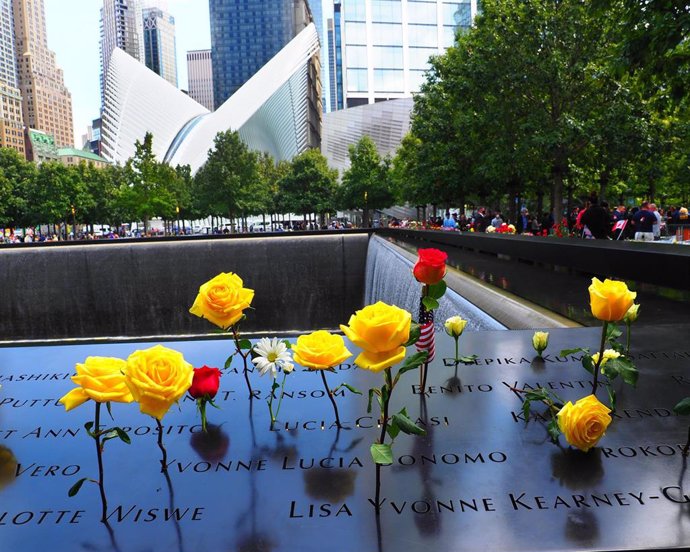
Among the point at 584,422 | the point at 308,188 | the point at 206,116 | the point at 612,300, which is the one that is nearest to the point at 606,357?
the point at 612,300

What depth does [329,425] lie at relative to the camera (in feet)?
5.75

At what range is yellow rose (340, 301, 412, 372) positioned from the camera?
118 centimetres

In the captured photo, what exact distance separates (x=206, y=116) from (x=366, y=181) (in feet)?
156

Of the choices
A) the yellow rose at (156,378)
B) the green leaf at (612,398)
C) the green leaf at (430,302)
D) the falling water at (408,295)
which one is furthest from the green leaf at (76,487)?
the falling water at (408,295)

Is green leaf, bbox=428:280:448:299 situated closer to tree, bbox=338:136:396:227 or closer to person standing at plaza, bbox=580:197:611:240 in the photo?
person standing at plaza, bbox=580:197:611:240

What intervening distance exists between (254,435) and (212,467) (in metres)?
0.19

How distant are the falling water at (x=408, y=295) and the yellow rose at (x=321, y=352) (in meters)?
2.38

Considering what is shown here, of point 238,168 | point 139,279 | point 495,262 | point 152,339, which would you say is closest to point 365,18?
point 238,168

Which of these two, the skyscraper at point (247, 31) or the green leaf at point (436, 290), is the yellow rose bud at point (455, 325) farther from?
the skyscraper at point (247, 31)

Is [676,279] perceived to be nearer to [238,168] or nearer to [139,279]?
[139,279]

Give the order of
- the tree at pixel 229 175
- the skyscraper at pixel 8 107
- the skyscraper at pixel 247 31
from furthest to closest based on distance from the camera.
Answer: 1. the skyscraper at pixel 247 31
2. the skyscraper at pixel 8 107
3. the tree at pixel 229 175

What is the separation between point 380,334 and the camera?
119 cm

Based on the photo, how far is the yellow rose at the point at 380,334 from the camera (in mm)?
1184

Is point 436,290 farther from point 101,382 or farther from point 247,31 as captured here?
point 247,31
